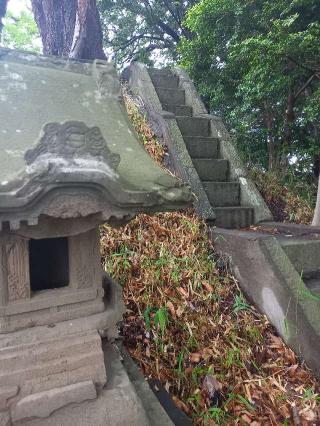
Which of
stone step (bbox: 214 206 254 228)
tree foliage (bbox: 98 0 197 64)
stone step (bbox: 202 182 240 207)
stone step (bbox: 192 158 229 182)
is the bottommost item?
stone step (bbox: 214 206 254 228)

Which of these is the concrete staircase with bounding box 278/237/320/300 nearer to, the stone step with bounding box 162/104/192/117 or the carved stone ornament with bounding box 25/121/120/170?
the carved stone ornament with bounding box 25/121/120/170

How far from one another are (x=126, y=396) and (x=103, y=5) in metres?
13.3

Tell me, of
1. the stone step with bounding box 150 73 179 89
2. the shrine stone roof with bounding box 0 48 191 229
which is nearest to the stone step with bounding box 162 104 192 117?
the stone step with bounding box 150 73 179 89

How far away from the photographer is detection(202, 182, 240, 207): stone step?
5430mm

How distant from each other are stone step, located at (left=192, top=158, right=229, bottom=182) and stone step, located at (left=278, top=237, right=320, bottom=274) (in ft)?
6.45

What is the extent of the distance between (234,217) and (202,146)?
1550 millimetres

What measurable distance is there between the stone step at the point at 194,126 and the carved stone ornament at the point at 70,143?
4.55 metres

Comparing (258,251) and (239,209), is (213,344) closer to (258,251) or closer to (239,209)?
(258,251)

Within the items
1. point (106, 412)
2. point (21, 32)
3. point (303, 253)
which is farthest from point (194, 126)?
point (21, 32)

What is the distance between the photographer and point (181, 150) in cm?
547

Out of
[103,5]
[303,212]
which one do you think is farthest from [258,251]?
[103,5]

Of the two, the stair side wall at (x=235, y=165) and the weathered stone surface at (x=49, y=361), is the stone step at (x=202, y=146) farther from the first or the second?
the weathered stone surface at (x=49, y=361)

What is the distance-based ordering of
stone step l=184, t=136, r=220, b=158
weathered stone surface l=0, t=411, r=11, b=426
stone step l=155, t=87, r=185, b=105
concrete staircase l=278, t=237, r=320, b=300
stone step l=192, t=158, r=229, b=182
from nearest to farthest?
1. weathered stone surface l=0, t=411, r=11, b=426
2. concrete staircase l=278, t=237, r=320, b=300
3. stone step l=192, t=158, r=229, b=182
4. stone step l=184, t=136, r=220, b=158
5. stone step l=155, t=87, r=185, b=105

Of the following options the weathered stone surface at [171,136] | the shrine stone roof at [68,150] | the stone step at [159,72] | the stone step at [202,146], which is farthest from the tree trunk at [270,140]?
the shrine stone roof at [68,150]
